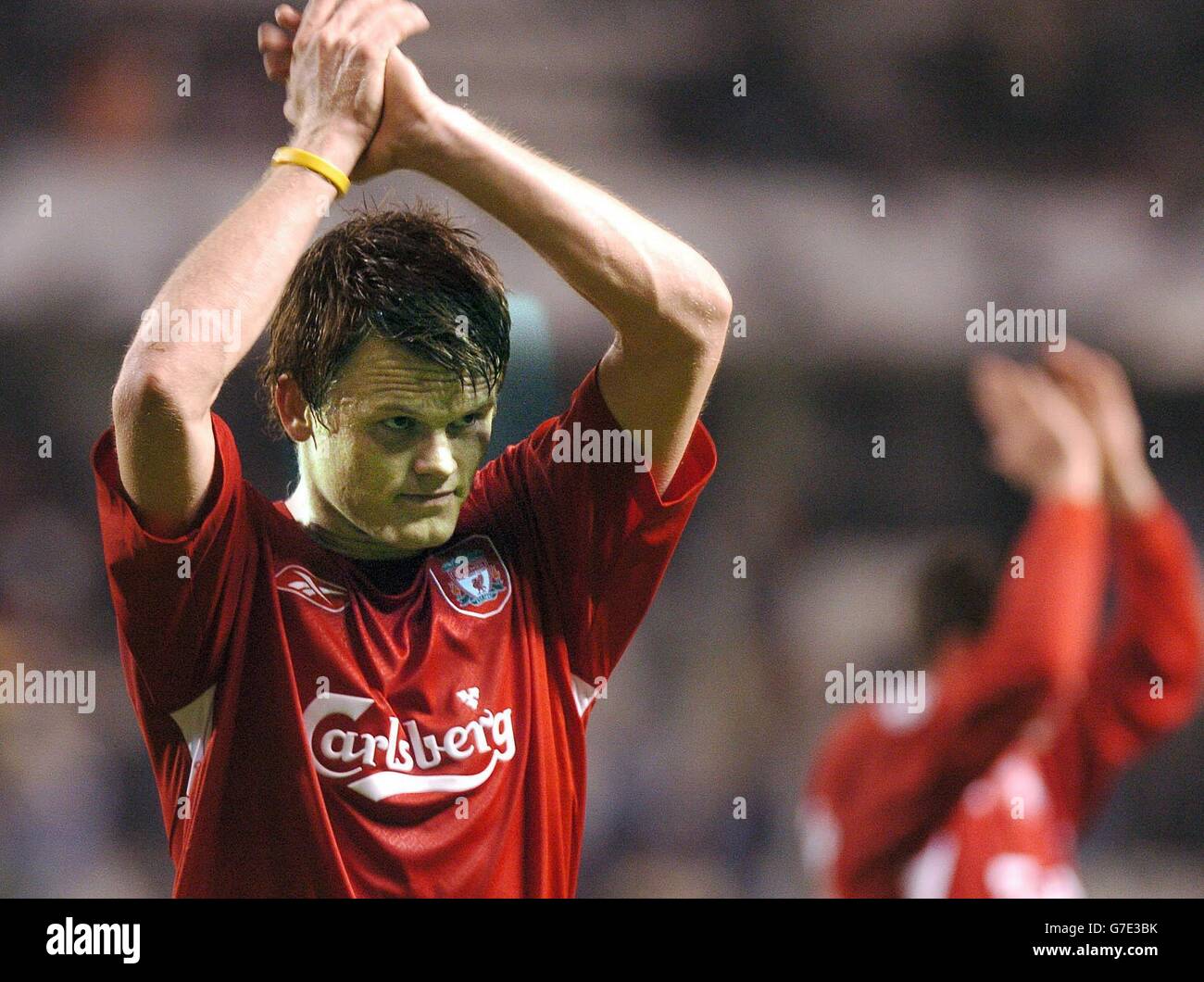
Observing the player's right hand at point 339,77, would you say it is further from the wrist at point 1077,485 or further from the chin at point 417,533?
the wrist at point 1077,485

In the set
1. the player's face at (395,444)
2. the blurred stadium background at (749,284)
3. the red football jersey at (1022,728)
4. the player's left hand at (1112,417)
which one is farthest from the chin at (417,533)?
the player's left hand at (1112,417)

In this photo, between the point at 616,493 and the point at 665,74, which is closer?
the point at 616,493

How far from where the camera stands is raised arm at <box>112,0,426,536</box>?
1.72m

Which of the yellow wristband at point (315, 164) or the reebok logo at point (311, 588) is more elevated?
the yellow wristband at point (315, 164)

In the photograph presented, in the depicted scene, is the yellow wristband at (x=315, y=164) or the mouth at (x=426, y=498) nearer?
the yellow wristband at (x=315, y=164)

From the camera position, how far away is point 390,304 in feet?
6.34

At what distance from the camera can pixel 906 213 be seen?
2.35 m

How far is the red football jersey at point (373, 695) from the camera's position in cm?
190

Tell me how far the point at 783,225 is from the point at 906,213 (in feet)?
0.66

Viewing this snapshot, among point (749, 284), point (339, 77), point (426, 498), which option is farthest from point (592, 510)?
point (339, 77)

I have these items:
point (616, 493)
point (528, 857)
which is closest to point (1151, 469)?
point (616, 493)

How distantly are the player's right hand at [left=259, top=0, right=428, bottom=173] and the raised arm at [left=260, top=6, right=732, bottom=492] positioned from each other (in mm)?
25

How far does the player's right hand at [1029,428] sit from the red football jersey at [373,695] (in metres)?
0.66
